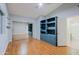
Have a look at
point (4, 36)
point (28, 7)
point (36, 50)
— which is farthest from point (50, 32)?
point (28, 7)

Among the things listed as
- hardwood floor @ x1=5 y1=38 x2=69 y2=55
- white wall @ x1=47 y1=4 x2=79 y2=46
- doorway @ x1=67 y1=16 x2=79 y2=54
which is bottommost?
hardwood floor @ x1=5 y1=38 x2=69 y2=55

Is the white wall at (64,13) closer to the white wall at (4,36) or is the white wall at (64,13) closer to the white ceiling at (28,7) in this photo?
the white ceiling at (28,7)

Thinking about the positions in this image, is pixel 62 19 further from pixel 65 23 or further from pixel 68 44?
pixel 68 44

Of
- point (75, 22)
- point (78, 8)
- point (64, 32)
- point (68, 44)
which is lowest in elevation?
point (68, 44)

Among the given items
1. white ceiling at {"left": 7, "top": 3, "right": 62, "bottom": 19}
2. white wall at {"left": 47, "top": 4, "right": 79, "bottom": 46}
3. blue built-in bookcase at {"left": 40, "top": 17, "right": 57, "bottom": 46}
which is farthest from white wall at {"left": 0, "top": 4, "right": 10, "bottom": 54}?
blue built-in bookcase at {"left": 40, "top": 17, "right": 57, "bottom": 46}

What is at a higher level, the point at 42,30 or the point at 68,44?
the point at 42,30

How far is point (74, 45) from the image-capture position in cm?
431

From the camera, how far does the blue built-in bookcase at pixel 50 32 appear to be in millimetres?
5654

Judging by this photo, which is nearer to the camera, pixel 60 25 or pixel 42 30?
pixel 60 25

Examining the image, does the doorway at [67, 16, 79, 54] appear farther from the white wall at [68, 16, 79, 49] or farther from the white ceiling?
the white ceiling

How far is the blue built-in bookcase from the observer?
18.5ft

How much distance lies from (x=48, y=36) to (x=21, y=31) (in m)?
1.81
